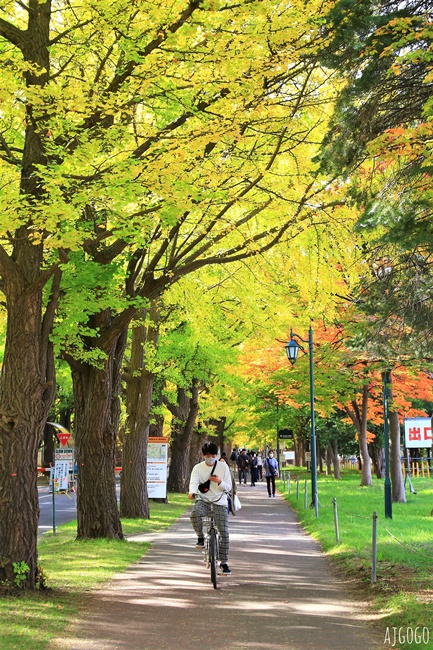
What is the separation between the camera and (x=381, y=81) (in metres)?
9.91

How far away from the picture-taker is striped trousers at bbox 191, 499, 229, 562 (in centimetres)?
1138

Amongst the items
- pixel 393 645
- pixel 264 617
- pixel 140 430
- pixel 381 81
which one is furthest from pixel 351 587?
pixel 140 430

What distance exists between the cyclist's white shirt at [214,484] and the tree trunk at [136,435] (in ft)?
38.7

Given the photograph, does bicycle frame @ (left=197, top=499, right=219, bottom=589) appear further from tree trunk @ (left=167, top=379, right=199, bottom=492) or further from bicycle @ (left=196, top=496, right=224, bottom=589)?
tree trunk @ (left=167, top=379, right=199, bottom=492)

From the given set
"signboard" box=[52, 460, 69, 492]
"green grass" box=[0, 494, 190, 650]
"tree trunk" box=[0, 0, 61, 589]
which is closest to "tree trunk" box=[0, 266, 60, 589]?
"tree trunk" box=[0, 0, 61, 589]

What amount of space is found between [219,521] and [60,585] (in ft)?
7.26

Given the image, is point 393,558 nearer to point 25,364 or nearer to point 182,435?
point 25,364

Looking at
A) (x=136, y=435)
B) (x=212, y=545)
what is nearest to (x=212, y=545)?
(x=212, y=545)

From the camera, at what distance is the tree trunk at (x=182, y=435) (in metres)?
37.5

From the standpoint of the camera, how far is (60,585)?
1122 centimetres

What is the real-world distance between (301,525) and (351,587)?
1099cm

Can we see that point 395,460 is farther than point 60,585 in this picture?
Yes

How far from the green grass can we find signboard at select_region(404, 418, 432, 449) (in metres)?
14.7

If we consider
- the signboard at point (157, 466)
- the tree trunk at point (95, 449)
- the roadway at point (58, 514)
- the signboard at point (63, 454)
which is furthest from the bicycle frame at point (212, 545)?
the signboard at point (63, 454)
